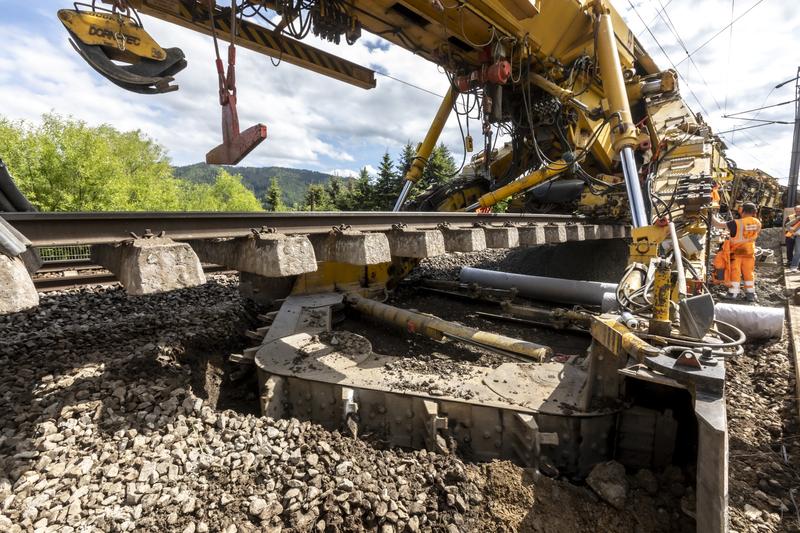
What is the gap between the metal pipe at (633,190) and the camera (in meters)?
3.87

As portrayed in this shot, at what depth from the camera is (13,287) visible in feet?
4.80

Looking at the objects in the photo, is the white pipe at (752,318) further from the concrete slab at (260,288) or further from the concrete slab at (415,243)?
the concrete slab at (260,288)

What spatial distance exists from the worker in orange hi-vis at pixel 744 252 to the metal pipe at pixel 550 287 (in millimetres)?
3258

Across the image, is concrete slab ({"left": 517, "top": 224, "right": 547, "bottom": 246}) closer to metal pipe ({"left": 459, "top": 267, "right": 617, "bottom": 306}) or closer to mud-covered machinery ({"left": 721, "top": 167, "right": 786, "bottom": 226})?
metal pipe ({"left": 459, "top": 267, "right": 617, "bottom": 306})

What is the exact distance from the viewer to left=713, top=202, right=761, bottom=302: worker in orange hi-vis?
265 inches

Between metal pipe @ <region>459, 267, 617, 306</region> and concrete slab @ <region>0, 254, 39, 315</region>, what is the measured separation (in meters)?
5.44

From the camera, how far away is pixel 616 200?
6.68m

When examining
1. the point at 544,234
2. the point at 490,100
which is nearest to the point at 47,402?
the point at 544,234

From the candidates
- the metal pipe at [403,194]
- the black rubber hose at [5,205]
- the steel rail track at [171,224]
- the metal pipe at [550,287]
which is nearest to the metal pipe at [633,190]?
the metal pipe at [550,287]

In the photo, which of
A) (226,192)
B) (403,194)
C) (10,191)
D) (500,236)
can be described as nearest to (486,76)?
(403,194)

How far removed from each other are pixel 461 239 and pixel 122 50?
3.20 metres

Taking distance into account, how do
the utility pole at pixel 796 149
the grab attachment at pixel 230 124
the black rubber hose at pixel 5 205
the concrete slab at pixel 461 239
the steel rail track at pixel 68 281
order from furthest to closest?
the utility pole at pixel 796 149 → the steel rail track at pixel 68 281 → the concrete slab at pixel 461 239 → the grab attachment at pixel 230 124 → the black rubber hose at pixel 5 205

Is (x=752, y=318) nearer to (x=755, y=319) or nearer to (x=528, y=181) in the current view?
(x=755, y=319)

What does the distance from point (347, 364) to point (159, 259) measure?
170 centimetres
